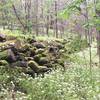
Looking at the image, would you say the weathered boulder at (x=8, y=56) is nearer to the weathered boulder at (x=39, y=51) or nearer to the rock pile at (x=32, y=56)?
the rock pile at (x=32, y=56)

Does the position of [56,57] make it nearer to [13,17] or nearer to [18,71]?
[18,71]

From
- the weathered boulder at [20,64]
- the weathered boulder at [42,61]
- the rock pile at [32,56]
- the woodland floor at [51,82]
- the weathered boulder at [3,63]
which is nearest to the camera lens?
the woodland floor at [51,82]

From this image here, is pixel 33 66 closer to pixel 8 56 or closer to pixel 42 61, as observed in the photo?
pixel 42 61

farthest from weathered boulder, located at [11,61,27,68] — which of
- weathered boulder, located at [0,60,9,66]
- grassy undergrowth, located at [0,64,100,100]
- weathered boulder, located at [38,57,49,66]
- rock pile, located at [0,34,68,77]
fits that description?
grassy undergrowth, located at [0,64,100,100]

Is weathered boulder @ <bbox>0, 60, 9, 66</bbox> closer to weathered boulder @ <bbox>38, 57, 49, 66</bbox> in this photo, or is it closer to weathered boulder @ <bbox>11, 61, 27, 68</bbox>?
weathered boulder @ <bbox>11, 61, 27, 68</bbox>

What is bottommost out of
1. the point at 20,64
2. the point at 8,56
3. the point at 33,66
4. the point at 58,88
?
the point at 33,66

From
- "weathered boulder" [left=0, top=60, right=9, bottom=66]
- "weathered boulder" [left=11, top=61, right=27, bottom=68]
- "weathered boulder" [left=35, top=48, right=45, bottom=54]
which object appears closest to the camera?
"weathered boulder" [left=0, top=60, right=9, bottom=66]

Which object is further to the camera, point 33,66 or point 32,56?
point 32,56

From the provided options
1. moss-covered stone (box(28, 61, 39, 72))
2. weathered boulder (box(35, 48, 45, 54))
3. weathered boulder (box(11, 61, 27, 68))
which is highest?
weathered boulder (box(35, 48, 45, 54))

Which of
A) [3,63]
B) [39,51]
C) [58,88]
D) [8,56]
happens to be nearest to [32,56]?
[39,51]

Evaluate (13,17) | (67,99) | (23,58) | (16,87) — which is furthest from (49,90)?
(13,17)

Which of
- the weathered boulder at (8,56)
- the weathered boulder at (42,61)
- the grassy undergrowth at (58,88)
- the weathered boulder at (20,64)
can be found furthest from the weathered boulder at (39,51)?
the grassy undergrowth at (58,88)

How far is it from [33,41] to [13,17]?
2204 centimetres

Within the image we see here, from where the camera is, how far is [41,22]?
48.2m
